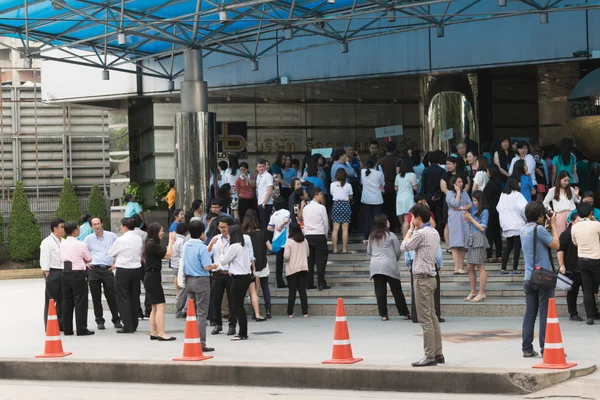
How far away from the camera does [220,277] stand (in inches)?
570

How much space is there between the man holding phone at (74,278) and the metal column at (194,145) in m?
7.01

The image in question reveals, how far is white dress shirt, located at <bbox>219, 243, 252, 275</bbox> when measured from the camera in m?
14.0

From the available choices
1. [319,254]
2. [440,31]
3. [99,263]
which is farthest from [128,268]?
[440,31]

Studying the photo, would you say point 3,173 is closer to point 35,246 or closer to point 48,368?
point 35,246

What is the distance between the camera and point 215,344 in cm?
1375

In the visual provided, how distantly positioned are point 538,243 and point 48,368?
20.1 ft

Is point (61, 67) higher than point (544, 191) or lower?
higher

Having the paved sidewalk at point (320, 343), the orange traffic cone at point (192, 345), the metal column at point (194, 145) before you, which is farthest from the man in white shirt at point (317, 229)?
the metal column at point (194, 145)

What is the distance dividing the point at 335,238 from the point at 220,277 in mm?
4798

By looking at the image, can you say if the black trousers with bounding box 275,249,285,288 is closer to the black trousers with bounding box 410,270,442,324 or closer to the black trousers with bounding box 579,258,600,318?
the black trousers with bounding box 410,270,442,324

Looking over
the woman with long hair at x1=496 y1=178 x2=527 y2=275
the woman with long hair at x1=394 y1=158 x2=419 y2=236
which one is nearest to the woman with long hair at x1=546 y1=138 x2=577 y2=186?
the woman with long hair at x1=394 y1=158 x2=419 y2=236

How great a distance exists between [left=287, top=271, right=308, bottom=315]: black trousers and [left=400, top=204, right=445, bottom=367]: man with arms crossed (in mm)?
5298

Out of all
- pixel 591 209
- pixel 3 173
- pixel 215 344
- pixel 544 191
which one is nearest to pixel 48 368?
pixel 215 344

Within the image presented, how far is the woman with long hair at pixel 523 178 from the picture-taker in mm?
17297
